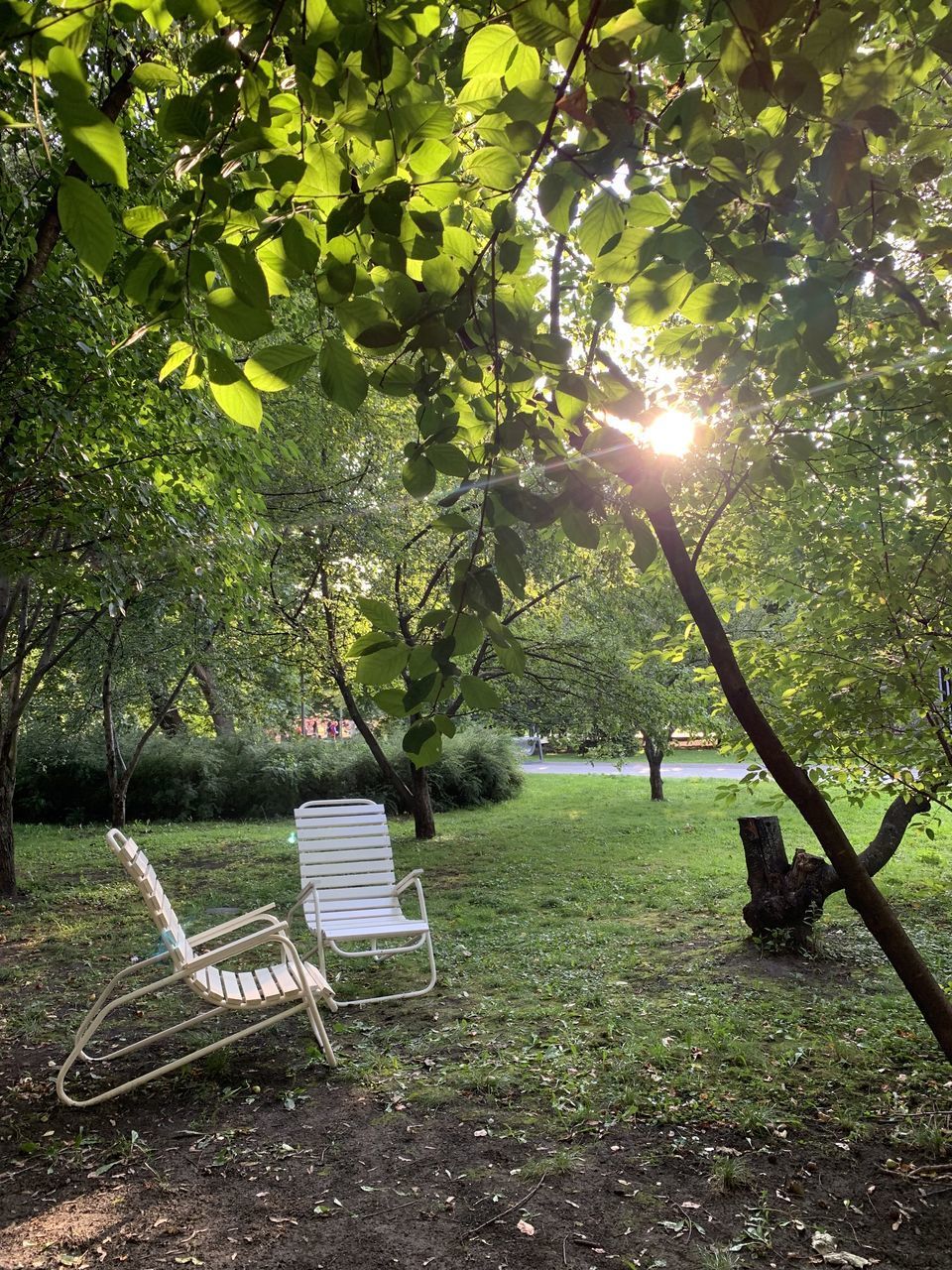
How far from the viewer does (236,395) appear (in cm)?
104

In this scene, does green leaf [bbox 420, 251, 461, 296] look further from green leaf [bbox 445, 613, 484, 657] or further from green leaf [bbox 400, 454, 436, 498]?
green leaf [bbox 445, 613, 484, 657]

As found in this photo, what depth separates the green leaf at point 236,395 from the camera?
99 cm

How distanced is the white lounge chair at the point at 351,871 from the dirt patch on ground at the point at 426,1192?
1.87 m

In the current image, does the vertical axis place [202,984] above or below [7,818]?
below

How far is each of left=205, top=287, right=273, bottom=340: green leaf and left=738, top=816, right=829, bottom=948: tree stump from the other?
5.27m

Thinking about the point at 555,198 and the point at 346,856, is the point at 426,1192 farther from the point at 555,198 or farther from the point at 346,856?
the point at 346,856

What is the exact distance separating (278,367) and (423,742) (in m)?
0.53

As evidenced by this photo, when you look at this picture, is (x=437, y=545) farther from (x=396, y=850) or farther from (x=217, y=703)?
(x=217, y=703)

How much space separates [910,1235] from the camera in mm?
2516

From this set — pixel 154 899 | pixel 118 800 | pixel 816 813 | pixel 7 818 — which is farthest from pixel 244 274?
pixel 118 800

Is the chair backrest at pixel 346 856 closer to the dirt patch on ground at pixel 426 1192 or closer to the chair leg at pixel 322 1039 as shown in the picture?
the chair leg at pixel 322 1039

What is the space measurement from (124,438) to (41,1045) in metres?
3.56

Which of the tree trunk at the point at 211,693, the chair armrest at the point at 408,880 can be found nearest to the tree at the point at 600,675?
the chair armrest at the point at 408,880

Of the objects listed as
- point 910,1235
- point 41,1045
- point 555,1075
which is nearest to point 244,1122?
point 555,1075
